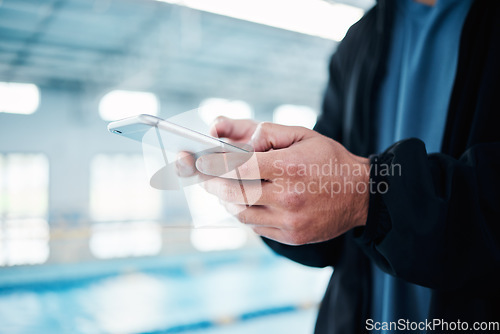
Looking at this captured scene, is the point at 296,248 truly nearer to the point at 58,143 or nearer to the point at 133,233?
the point at 133,233

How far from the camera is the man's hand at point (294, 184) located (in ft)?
1.67

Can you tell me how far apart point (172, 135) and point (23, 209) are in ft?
26.9

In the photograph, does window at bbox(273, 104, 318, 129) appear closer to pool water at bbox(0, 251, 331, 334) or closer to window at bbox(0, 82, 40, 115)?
pool water at bbox(0, 251, 331, 334)

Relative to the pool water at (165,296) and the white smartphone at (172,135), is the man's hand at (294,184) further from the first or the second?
the pool water at (165,296)

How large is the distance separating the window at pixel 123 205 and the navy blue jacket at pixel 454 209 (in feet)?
24.0

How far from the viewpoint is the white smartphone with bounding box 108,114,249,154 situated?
1.66ft

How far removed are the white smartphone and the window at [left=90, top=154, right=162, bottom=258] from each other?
24.0ft

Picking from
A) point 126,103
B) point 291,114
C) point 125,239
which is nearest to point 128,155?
point 126,103

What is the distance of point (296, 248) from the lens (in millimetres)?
779

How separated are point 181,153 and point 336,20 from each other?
10.5 ft

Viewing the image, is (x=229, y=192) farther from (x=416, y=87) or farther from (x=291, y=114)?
(x=291, y=114)

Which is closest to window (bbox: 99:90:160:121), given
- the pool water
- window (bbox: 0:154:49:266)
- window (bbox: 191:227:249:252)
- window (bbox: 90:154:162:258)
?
window (bbox: 90:154:162:258)

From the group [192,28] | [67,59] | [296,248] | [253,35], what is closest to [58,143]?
[67,59]

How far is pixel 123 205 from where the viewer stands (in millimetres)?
9062
